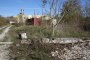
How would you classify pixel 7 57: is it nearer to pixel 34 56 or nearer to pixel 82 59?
pixel 34 56

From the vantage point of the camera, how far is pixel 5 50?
12.5m

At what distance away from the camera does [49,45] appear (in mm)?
12477

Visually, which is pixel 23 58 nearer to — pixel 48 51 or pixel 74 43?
pixel 48 51

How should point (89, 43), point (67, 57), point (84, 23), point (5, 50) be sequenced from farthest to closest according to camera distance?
point (84, 23), point (89, 43), point (5, 50), point (67, 57)

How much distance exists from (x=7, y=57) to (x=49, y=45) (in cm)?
304

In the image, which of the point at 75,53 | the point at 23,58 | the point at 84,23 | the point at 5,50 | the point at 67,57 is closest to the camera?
the point at 23,58

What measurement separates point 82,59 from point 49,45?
303 centimetres

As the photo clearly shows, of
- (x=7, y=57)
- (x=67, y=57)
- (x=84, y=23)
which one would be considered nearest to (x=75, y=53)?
(x=67, y=57)

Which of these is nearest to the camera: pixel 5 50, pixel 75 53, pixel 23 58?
pixel 23 58

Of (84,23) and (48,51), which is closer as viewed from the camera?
(48,51)

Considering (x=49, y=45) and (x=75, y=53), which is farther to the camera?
(x=49, y=45)

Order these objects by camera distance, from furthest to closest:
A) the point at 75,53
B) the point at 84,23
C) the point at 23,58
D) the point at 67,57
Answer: the point at 84,23
the point at 75,53
the point at 67,57
the point at 23,58

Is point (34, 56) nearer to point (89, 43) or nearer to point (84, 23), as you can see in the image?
point (89, 43)

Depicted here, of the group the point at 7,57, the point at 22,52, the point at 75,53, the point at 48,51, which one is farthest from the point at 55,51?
the point at 7,57
